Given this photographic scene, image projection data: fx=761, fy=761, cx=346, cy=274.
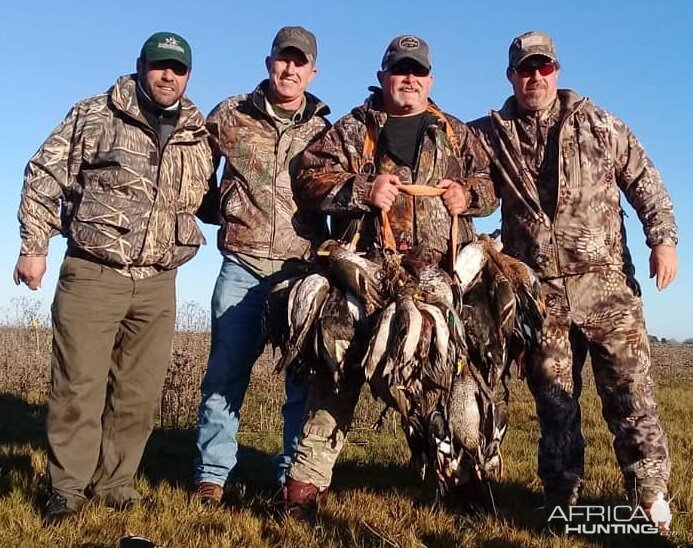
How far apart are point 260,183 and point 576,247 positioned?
2117 millimetres

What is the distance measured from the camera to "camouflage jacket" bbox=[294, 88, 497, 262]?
4520 mm

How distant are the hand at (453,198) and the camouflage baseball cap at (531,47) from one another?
1.01 meters

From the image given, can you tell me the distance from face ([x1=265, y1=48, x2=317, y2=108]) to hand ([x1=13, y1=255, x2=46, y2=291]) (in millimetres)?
1880

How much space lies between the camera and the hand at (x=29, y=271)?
4609mm

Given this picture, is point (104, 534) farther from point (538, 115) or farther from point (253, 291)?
point (538, 115)

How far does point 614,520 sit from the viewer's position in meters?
4.67

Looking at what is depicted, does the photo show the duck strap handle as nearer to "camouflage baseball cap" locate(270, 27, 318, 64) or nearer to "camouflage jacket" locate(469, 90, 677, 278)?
"camouflage jacket" locate(469, 90, 677, 278)

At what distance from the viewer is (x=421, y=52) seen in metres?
4.48

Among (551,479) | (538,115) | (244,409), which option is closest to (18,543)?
(551,479)

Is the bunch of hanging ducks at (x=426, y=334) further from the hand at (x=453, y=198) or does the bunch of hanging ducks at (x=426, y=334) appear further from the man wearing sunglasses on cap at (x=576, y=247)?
the man wearing sunglasses on cap at (x=576, y=247)

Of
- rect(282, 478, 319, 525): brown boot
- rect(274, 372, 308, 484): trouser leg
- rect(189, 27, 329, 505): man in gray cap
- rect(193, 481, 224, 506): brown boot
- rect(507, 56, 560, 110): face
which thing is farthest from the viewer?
rect(274, 372, 308, 484): trouser leg

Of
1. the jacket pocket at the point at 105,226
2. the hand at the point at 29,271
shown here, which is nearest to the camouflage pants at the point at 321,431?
the jacket pocket at the point at 105,226

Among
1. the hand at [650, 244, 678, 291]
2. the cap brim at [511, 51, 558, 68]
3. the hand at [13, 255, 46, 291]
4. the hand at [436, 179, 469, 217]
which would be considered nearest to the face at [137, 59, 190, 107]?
the hand at [13, 255, 46, 291]

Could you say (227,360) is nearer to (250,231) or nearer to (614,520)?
(250,231)
